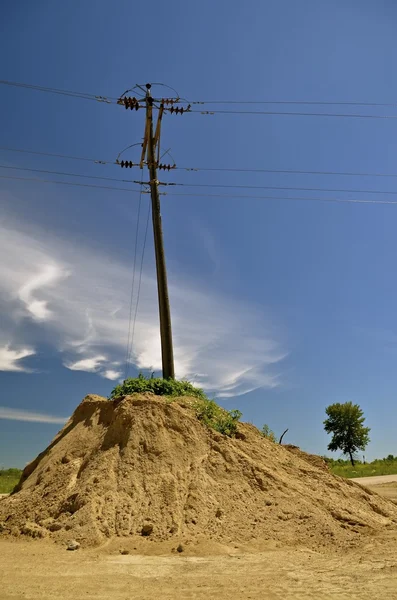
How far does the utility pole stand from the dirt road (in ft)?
25.5

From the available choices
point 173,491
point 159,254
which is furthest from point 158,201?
point 173,491

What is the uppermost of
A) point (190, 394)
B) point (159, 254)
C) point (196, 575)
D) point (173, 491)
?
point (159, 254)

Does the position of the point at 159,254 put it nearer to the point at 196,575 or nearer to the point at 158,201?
the point at 158,201

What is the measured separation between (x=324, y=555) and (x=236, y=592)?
3.07 m

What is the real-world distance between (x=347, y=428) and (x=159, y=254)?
140 ft

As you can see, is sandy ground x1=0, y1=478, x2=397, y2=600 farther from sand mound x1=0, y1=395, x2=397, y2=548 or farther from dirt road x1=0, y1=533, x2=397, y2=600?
sand mound x1=0, y1=395, x2=397, y2=548

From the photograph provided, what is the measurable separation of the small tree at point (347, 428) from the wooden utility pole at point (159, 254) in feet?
138

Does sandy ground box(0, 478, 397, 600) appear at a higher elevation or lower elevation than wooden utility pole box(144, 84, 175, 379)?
lower

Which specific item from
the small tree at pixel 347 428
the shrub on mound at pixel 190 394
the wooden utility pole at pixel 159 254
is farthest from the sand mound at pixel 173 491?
the small tree at pixel 347 428

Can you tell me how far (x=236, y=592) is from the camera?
7.05 m

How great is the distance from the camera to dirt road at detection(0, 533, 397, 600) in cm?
695

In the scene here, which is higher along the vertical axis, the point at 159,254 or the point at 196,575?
the point at 159,254

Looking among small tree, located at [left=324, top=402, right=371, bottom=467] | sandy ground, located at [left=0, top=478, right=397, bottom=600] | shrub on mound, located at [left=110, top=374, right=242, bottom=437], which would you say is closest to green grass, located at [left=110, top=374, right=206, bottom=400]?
shrub on mound, located at [left=110, top=374, right=242, bottom=437]

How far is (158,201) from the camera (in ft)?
59.6
